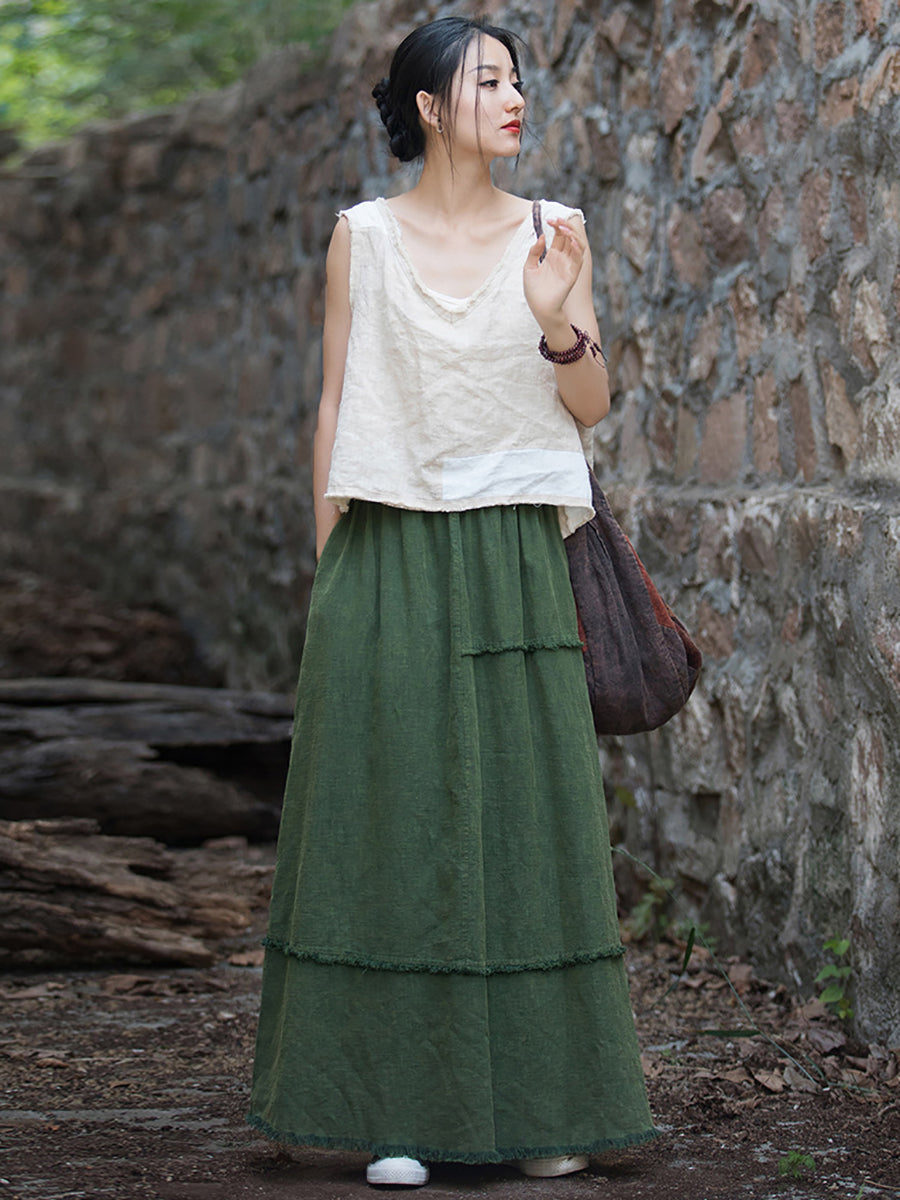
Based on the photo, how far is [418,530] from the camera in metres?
2.33

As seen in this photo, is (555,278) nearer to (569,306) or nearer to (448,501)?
(569,306)

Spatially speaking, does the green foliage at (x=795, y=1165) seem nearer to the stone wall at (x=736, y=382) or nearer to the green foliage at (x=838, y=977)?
the stone wall at (x=736, y=382)

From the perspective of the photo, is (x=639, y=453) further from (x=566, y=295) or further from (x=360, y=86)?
(x=360, y=86)

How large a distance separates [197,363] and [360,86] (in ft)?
6.39

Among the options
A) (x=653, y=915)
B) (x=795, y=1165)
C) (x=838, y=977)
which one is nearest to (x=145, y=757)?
(x=653, y=915)

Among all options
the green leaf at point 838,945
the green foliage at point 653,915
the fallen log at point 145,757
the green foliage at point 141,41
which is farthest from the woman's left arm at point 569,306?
the green foliage at point 141,41

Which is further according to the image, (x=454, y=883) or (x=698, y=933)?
(x=698, y=933)

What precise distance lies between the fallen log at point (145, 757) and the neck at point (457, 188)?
90.0 inches

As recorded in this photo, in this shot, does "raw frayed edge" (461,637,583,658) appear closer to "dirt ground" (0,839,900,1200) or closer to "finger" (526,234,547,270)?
"finger" (526,234,547,270)

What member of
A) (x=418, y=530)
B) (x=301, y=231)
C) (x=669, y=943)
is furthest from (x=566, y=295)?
(x=301, y=231)

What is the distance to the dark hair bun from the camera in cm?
243

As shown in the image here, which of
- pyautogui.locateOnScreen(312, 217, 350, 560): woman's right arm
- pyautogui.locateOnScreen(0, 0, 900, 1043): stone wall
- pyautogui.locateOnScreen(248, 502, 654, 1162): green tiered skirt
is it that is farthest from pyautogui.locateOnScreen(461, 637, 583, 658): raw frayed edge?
pyautogui.locateOnScreen(0, 0, 900, 1043): stone wall

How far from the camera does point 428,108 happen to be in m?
2.36

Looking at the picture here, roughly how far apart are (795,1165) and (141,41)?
6696mm
